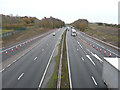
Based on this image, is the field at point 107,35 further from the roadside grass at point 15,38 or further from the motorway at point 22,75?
the roadside grass at point 15,38

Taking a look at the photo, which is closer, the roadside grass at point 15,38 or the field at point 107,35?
the roadside grass at point 15,38

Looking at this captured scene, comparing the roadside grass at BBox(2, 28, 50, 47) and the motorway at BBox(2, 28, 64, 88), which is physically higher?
the roadside grass at BBox(2, 28, 50, 47)

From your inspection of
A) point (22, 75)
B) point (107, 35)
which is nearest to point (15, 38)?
point (22, 75)

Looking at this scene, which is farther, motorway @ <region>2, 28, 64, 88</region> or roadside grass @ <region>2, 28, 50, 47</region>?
roadside grass @ <region>2, 28, 50, 47</region>

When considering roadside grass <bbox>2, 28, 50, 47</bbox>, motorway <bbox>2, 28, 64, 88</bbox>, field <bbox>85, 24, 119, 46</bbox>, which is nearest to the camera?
motorway <bbox>2, 28, 64, 88</bbox>

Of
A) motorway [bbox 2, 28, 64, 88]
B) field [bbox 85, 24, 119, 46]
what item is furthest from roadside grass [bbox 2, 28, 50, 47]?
field [bbox 85, 24, 119, 46]

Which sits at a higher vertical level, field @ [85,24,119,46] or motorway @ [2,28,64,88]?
field @ [85,24,119,46]

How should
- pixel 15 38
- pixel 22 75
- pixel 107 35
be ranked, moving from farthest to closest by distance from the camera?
pixel 107 35
pixel 15 38
pixel 22 75

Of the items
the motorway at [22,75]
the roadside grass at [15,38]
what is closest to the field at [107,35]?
the motorway at [22,75]

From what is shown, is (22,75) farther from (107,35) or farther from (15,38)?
(107,35)

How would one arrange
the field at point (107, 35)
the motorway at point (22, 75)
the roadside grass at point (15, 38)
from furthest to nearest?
the field at point (107, 35), the roadside grass at point (15, 38), the motorway at point (22, 75)

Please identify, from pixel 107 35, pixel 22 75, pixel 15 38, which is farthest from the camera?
pixel 107 35

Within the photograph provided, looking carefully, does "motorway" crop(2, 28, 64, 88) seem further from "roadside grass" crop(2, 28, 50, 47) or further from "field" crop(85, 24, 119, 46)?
"field" crop(85, 24, 119, 46)

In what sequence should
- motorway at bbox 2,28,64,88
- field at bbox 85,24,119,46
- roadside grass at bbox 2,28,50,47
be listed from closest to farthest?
motorway at bbox 2,28,64,88, roadside grass at bbox 2,28,50,47, field at bbox 85,24,119,46
